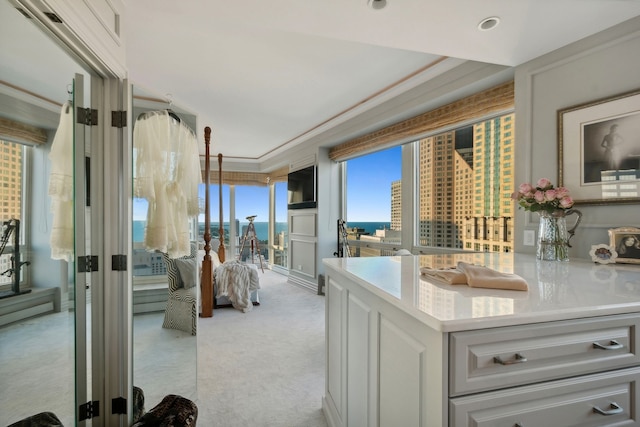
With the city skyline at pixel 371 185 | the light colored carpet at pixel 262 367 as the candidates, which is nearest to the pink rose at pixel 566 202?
the light colored carpet at pixel 262 367

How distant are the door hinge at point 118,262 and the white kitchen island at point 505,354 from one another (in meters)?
1.24

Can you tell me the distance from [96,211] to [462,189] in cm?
304

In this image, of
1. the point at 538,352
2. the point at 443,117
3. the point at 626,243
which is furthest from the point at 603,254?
the point at 443,117

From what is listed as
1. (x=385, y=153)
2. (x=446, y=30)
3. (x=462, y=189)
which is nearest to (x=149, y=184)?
(x=446, y=30)

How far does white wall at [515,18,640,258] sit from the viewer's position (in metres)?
1.68

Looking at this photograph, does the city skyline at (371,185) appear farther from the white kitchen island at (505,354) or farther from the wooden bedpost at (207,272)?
the white kitchen island at (505,354)

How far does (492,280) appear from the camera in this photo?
1147 millimetres

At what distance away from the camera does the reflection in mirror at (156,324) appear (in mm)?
1784

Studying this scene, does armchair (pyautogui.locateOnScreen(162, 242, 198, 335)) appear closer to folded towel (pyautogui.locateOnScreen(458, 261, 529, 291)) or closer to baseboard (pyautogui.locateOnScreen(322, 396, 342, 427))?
baseboard (pyautogui.locateOnScreen(322, 396, 342, 427))

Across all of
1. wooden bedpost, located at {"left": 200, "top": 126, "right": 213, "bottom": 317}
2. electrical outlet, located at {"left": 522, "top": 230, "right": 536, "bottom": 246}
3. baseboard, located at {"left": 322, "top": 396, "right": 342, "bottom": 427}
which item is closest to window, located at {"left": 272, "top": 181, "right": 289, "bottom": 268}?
wooden bedpost, located at {"left": 200, "top": 126, "right": 213, "bottom": 317}

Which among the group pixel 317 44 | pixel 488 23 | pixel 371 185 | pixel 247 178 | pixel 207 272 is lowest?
pixel 207 272

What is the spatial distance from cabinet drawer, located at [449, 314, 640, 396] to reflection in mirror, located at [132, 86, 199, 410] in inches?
65.7

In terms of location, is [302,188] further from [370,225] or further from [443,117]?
[443,117]

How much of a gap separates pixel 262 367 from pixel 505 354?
218 cm
